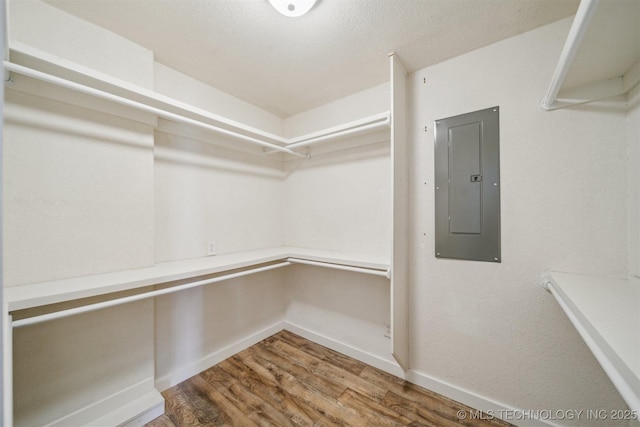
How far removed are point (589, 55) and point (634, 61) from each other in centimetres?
25

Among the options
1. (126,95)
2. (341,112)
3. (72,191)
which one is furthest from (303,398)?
(341,112)

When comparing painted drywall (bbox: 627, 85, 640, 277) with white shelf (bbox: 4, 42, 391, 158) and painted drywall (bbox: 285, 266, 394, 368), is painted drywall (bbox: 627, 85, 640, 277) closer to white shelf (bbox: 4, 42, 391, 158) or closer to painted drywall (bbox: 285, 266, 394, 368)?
white shelf (bbox: 4, 42, 391, 158)

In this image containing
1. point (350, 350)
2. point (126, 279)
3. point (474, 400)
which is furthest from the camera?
point (350, 350)

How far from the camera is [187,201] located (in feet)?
6.36

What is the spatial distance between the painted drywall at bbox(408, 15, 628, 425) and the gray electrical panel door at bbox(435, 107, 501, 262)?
0.05 metres

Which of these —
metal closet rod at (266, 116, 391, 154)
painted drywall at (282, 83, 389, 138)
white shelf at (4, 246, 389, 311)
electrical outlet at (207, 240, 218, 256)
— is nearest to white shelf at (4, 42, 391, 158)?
metal closet rod at (266, 116, 391, 154)

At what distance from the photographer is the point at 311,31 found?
1506 mm

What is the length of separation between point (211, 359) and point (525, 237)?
7.76ft

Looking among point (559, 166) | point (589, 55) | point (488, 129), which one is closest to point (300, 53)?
point (488, 129)

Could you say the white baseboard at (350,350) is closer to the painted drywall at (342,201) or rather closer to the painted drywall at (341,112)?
the painted drywall at (342,201)

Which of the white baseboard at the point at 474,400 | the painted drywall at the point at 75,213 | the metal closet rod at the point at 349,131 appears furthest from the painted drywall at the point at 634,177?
the painted drywall at the point at 75,213

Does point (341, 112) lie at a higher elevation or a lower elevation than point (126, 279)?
higher

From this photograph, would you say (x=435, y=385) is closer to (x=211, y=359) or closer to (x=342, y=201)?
(x=342, y=201)

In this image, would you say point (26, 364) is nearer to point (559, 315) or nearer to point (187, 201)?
point (187, 201)
